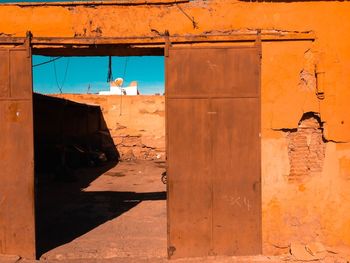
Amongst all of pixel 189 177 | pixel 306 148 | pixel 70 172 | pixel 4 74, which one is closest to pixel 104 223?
pixel 189 177

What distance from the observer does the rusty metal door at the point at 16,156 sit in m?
5.17

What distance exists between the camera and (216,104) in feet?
16.9

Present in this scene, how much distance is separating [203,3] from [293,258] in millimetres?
3671

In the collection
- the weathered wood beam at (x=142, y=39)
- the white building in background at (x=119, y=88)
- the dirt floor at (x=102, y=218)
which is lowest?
the dirt floor at (x=102, y=218)

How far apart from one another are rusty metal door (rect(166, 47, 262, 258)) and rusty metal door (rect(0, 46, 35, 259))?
1.91m

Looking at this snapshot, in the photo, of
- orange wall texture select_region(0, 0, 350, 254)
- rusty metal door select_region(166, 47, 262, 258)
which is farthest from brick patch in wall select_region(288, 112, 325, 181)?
rusty metal door select_region(166, 47, 262, 258)

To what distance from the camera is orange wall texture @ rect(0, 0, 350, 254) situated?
16.8ft

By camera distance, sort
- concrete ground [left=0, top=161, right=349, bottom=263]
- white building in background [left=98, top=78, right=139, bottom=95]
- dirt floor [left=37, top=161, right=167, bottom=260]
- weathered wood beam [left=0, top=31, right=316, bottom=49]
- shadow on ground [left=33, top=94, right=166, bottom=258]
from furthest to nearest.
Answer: white building in background [left=98, top=78, right=139, bottom=95] → shadow on ground [left=33, top=94, right=166, bottom=258] → dirt floor [left=37, top=161, right=167, bottom=260] → concrete ground [left=0, top=161, right=349, bottom=263] → weathered wood beam [left=0, top=31, right=316, bottom=49]

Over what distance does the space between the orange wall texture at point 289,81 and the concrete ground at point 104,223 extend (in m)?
0.58

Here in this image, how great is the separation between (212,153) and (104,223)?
3.24 metres

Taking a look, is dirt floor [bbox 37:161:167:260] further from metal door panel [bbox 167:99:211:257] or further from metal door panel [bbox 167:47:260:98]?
metal door panel [bbox 167:47:260:98]

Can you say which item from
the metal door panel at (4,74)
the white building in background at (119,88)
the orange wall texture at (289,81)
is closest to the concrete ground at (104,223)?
the orange wall texture at (289,81)

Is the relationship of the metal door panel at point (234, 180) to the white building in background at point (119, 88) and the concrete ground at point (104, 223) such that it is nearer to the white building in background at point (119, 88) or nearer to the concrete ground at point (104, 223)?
the concrete ground at point (104, 223)

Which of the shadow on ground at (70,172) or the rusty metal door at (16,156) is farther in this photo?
the shadow on ground at (70,172)
